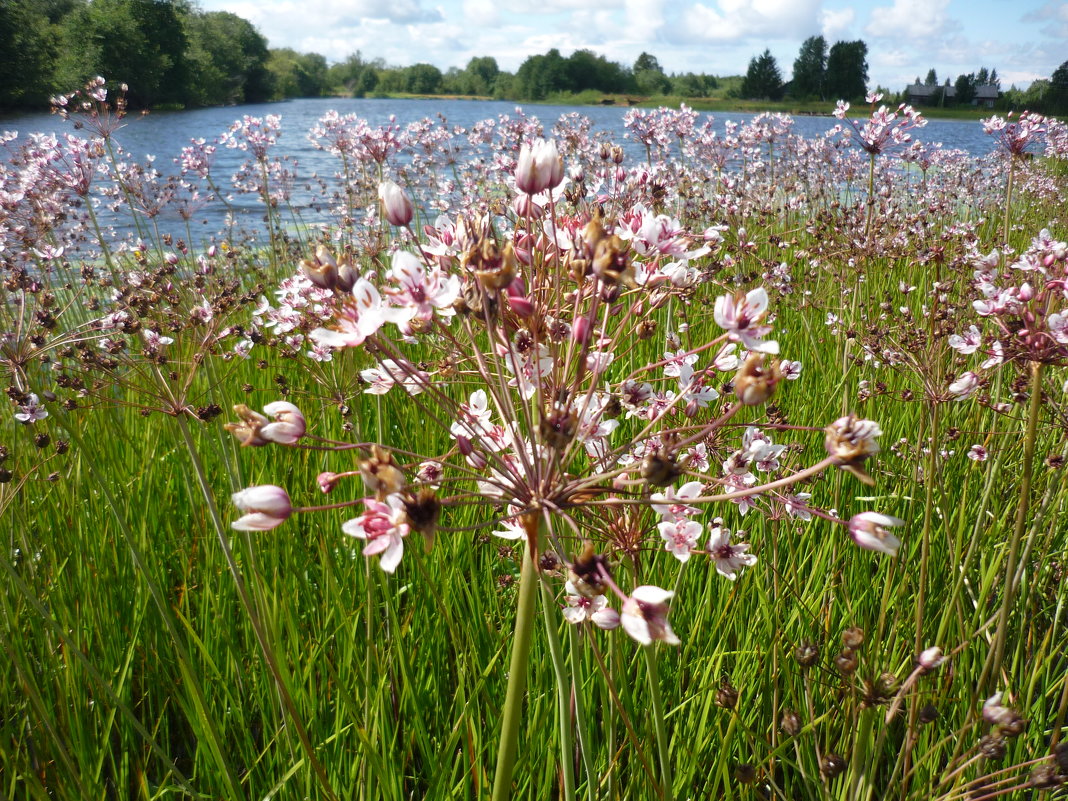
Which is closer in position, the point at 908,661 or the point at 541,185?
the point at 541,185

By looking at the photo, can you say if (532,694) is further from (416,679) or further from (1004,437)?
(1004,437)

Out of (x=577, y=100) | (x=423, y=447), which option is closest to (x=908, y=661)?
(x=423, y=447)

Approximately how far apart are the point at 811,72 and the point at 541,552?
54.2 metres

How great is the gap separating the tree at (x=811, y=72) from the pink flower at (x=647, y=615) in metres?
46.9

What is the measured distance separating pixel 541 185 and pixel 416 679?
1742 millimetres

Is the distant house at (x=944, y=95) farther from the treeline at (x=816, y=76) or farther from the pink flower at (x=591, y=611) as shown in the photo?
the pink flower at (x=591, y=611)

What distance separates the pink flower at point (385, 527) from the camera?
110 centimetres

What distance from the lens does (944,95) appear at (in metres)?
48.1

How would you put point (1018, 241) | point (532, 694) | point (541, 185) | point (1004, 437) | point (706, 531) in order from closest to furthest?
point (541, 185)
point (532, 694)
point (706, 531)
point (1004, 437)
point (1018, 241)

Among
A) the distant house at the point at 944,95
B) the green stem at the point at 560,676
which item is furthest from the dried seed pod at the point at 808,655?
the distant house at the point at 944,95

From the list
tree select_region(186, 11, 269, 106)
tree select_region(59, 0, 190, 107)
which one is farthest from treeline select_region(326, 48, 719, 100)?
tree select_region(59, 0, 190, 107)

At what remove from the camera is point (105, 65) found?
96.1 ft

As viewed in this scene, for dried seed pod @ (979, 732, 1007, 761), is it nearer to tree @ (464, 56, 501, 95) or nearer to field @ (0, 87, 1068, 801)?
field @ (0, 87, 1068, 801)

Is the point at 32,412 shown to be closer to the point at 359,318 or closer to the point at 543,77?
the point at 359,318
